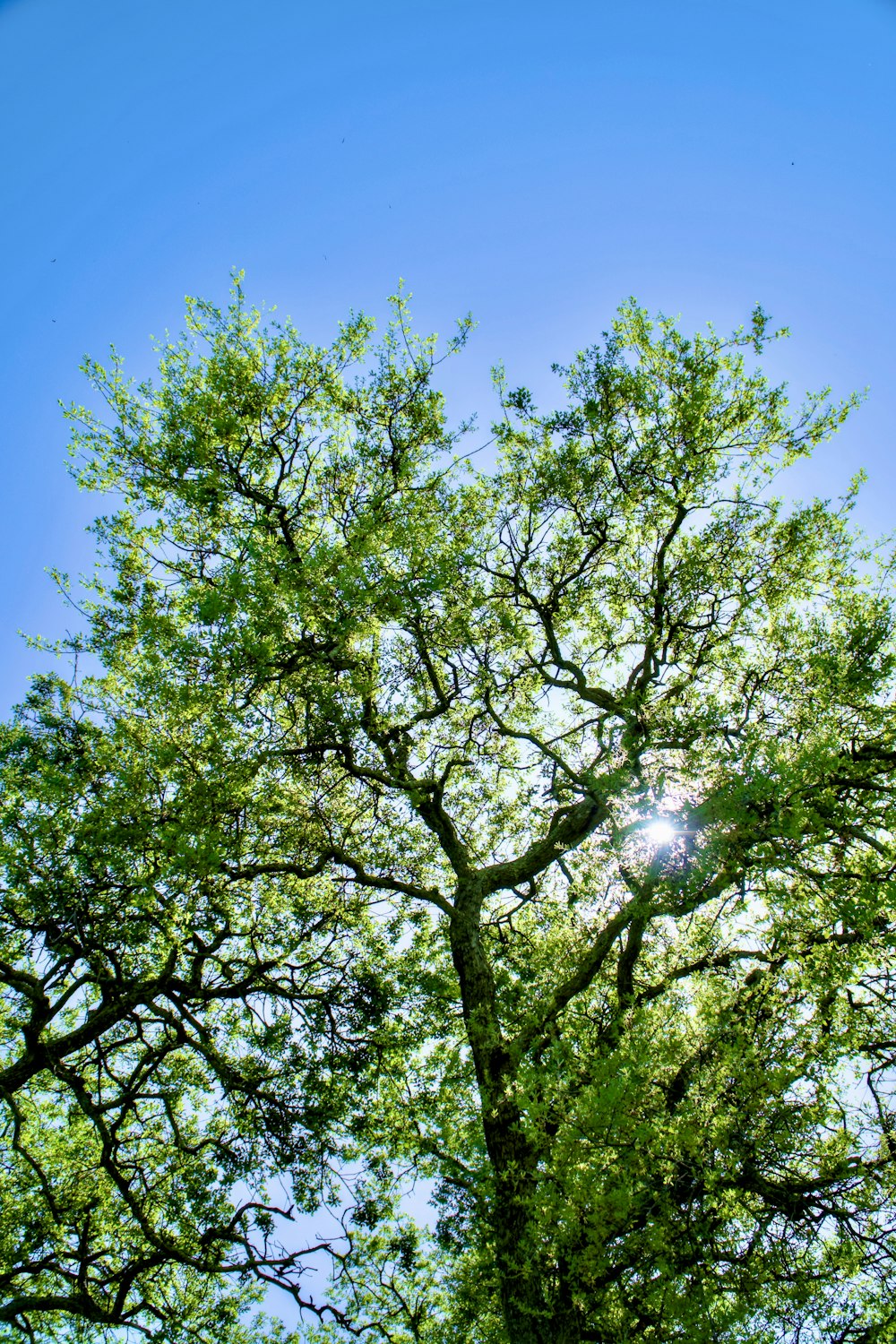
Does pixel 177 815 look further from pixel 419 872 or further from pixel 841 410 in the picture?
pixel 841 410

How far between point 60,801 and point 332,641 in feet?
10.1

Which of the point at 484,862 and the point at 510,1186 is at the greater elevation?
the point at 484,862

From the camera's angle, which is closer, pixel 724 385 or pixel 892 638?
pixel 892 638

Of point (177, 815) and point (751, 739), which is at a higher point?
point (177, 815)

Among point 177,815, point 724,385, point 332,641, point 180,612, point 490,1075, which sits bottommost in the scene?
point 490,1075

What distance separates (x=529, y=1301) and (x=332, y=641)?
5.92m

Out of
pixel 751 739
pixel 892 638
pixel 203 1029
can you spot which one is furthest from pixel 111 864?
pixel 892 638

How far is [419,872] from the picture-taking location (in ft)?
32.6

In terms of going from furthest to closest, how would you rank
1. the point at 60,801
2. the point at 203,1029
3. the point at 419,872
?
the point at 419,872, the point at 203,1029, the point at 60,801

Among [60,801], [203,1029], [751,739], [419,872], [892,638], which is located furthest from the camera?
[419,872]

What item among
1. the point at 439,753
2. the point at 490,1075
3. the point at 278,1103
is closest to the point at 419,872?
the point at 439,753

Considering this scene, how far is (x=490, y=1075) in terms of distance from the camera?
6262 millimetres

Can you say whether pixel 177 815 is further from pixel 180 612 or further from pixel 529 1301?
pixel 529 1301

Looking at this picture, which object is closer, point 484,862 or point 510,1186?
point 510,1186
